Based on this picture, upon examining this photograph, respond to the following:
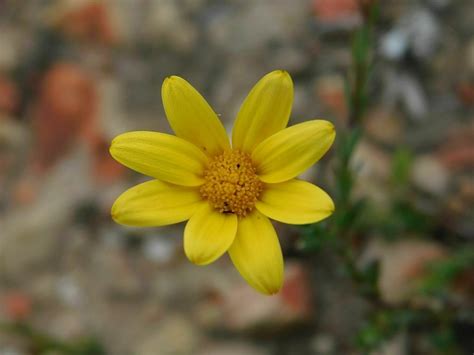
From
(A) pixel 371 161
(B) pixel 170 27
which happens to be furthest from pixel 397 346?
(B) pixel 170 27

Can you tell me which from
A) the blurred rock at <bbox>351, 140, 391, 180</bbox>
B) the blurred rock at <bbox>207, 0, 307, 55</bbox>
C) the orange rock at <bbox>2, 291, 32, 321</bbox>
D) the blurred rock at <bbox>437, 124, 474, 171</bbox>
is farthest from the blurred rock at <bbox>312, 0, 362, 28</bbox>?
the orange rock at <bbox>2, 291, 32, 321</bbox>

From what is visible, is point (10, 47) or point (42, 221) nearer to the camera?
point (42, 221)

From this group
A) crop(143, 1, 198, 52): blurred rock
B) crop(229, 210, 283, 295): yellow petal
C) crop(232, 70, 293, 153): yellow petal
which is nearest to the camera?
crop(229, 210, 283, 295): yellow petal

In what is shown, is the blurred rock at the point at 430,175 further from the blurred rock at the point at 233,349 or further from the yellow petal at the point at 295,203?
the yellow petal at the point at 295,203

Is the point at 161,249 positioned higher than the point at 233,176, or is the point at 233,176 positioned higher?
the point at 161,249

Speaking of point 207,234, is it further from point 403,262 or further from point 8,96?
point 8,96

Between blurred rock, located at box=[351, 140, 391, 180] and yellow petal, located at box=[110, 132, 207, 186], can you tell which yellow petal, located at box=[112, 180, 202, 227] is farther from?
blurred rock, located at box=[351, 140, 391, 180]

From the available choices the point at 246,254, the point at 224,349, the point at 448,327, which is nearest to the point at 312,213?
the point at 246,254
